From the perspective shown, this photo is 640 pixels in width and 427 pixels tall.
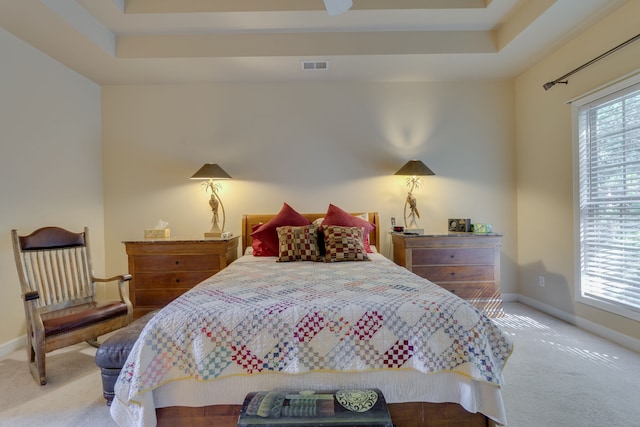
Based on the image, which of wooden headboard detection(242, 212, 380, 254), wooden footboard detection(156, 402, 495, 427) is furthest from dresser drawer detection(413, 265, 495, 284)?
wooden footboard detection(156, 402, 495, 427)

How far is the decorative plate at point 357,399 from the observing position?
1.33 meters

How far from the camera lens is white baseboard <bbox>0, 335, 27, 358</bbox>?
8.94 ft

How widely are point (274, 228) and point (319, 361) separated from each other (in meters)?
2.01

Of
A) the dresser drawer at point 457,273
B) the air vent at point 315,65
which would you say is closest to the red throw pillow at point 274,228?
the dresser drawer at point 457,273

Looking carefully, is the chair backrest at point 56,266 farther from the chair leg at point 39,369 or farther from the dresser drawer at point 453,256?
the dresser drawer at point 453,256

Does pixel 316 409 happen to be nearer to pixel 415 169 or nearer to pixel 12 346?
pixel 415 169

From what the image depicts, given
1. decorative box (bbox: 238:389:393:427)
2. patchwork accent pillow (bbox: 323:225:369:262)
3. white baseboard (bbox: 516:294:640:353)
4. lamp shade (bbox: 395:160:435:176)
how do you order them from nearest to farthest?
1. decorative box (bbox: 238:389:393:427)
2. white baseboard (bbox: 516:294:640:353)
3. patchwork accent pillow (bbox: 323:225:369:262)
4. lamp shade (bbox: 395:160:435:176)

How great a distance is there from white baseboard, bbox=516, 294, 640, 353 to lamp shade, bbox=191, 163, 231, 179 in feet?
13.2

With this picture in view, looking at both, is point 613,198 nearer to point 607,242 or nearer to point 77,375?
point 607,242

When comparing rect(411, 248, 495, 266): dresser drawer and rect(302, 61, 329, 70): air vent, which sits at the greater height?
rect(302, 61, 329, 70): air vent

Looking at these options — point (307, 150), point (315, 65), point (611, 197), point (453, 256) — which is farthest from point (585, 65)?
point (307, 150)

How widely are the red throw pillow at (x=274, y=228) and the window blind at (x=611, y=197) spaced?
2.89m

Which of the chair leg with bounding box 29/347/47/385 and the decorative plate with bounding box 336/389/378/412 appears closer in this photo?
the decorative plate with bounding box 336/389/378/412

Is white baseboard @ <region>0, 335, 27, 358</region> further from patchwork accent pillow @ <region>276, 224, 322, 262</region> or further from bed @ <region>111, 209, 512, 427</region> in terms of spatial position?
patchwork accent pillow @ <region>276, 224, 322, 262</region>
